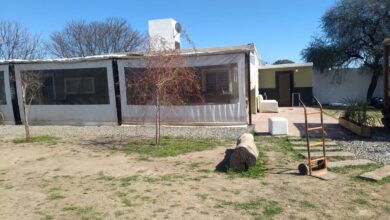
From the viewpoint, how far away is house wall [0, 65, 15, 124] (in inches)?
573

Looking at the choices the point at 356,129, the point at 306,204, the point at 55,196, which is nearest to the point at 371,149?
the point at 356,129

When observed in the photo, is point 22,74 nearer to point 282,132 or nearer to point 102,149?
point 102,149

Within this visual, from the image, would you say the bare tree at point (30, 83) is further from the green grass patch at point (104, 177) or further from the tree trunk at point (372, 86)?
the tree trunk at point (372, 86)

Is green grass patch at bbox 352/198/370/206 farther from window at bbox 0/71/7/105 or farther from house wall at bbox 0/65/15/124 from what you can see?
window at bbox 0/71/7/105

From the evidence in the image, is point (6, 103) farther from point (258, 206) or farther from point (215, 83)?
point (258, 206)

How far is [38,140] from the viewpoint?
11031mm

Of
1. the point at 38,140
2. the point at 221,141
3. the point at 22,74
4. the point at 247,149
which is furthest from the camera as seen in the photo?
the point at 22,74

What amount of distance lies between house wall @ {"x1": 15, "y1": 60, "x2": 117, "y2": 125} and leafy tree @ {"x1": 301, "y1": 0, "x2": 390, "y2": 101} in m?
13.4

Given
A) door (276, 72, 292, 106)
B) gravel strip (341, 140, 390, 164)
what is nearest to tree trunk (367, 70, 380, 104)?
door (276, 72, 292, 106)

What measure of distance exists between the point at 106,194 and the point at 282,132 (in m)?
6.11

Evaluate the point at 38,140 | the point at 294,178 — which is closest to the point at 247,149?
the point at 294,178

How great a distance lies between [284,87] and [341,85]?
3.52 metres

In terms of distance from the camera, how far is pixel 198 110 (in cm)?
1267

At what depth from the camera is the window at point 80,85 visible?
13781 millimetres
